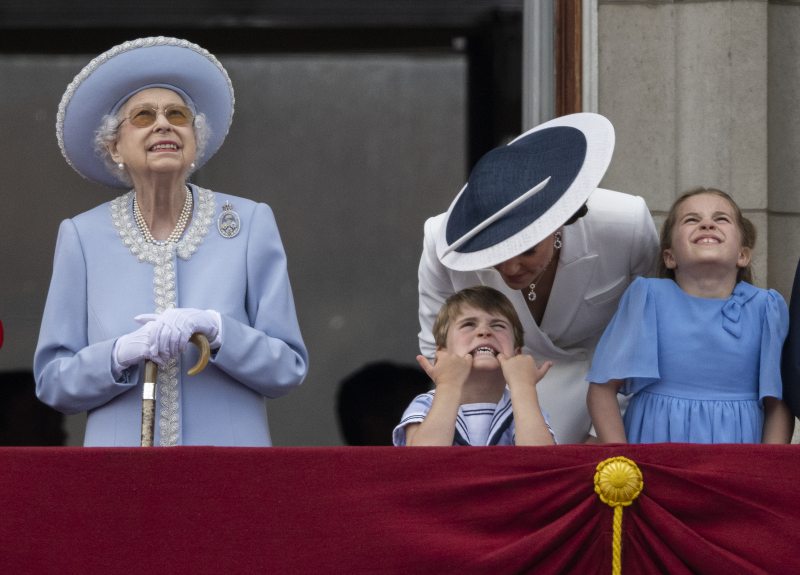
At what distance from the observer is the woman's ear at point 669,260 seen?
105 inches

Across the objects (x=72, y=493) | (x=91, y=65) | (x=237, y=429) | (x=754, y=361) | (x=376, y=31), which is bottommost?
(x=72, y=493)

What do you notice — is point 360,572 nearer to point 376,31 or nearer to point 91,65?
point 91,65

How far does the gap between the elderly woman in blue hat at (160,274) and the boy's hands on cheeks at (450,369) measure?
306 mm

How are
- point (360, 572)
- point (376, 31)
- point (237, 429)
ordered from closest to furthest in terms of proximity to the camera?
point (360, 572)
point (237, 429)
point (376, 31)

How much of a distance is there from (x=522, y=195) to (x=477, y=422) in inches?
20.7

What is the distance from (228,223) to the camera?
2.61 m

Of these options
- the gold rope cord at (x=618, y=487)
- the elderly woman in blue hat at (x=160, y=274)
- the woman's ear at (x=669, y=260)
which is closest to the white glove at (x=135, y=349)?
the elderly woman in blue hat at (x=160, y=274)

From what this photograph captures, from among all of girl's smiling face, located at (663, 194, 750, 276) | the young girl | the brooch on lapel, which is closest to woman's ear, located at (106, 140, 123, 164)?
the brooch on lapel

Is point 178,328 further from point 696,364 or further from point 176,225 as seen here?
point 696,364

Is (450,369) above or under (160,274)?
under

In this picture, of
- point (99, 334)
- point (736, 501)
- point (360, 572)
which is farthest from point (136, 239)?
point (736, 501)

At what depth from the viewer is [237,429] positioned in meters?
2.49

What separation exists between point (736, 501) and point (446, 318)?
86 cm

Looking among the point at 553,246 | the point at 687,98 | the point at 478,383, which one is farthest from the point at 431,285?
the point at 687,98
